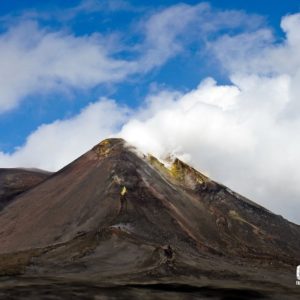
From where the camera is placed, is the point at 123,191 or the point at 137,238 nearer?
the point at 137,238

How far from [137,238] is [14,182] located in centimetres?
7760

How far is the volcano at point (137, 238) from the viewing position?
7506 centimetres

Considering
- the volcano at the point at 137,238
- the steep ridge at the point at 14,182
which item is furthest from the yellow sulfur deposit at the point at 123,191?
the steep ridge at the point at 14,182

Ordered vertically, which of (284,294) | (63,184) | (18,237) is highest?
(63,184)

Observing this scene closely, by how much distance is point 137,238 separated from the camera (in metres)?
94.8

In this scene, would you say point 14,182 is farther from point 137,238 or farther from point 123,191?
point 137,238

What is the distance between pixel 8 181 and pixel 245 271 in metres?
91.9

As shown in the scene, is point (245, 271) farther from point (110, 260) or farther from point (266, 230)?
point (266, 230)

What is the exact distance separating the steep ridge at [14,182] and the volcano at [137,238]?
8902mm

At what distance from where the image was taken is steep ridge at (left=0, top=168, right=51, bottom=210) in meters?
149

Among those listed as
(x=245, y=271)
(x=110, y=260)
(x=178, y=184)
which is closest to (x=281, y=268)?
(x=245, y=271)

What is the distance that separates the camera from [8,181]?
165750 millimetres

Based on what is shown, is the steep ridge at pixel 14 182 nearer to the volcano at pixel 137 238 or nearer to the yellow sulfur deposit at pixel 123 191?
the volcano at pixel 137 238

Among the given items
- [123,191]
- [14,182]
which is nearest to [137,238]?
[123,191]
